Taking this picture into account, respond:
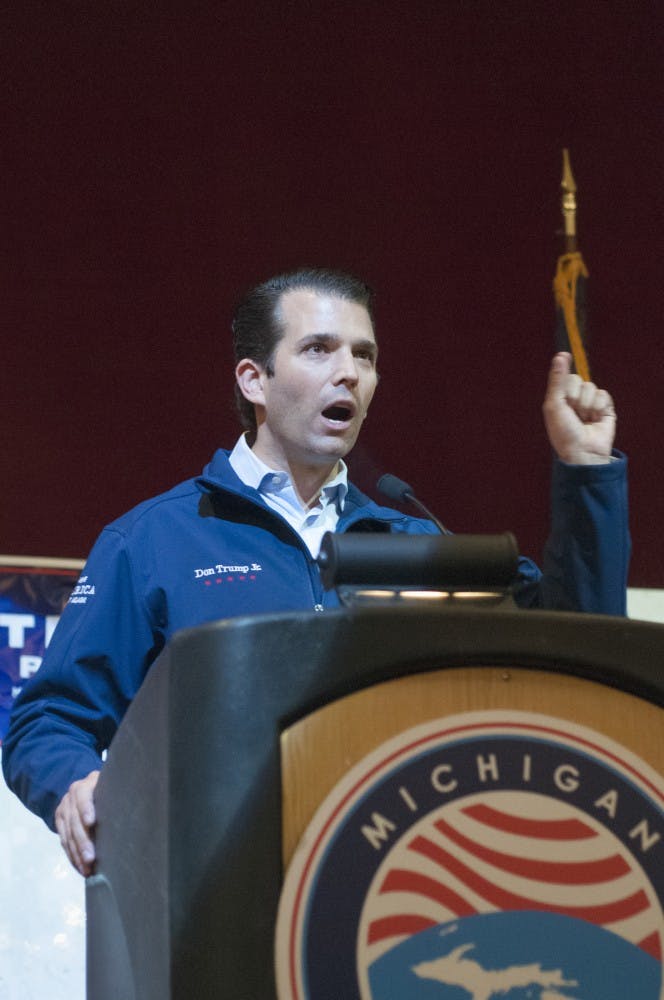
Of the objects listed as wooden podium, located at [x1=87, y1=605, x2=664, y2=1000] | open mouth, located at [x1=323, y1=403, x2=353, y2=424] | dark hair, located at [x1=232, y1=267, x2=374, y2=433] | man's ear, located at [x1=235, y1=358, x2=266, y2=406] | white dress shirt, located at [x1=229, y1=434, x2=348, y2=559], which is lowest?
wooden podium, located at [x1=87, y1=605, x2=664, y2=1000]

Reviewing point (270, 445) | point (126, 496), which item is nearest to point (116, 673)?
point (270, 445)

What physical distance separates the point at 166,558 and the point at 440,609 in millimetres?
797

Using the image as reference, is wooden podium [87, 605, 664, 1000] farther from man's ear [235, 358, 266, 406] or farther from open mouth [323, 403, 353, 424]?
man's ear [235, 358, 266, 406]

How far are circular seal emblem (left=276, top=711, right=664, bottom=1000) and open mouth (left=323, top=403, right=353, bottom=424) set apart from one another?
3.13ft

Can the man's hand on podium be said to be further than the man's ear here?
No

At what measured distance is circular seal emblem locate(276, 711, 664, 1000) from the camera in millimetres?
581

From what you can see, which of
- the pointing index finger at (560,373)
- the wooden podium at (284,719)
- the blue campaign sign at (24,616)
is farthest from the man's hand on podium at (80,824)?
the blue campaign sign at (24,616)

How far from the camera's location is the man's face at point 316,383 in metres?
1.54

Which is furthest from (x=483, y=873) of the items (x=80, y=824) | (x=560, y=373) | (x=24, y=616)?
(x=24, y=616)

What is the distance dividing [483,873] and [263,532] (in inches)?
35.0

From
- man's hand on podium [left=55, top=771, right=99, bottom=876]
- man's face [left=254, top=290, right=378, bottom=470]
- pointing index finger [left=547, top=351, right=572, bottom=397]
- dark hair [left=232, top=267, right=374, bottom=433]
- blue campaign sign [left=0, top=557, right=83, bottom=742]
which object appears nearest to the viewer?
man's hand on podium [left=55, top=771, right=99, bottom=876]

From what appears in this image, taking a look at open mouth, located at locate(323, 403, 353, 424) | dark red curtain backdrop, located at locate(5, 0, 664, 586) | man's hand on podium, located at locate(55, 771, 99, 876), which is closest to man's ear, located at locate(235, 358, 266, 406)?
open mouth, located at locate(323, 403, 353, 424)

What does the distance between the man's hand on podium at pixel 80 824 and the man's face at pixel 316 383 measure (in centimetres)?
73

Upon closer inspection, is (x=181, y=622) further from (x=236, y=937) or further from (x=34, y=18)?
(x=34, y=18)
